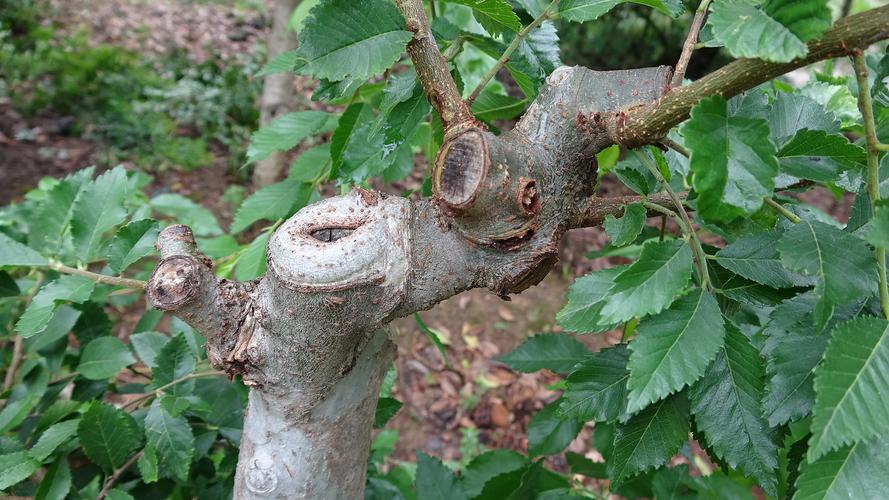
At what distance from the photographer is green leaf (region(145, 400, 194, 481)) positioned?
44.9 inches

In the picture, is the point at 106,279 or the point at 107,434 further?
the point at 107,434

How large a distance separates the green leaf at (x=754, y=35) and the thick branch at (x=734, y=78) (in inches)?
1.9

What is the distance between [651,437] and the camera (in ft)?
2.70

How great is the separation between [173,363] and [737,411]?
0.98 m

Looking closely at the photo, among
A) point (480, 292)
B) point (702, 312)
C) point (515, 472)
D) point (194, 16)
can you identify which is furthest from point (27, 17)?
point (702, 312)

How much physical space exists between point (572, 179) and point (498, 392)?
2698mm

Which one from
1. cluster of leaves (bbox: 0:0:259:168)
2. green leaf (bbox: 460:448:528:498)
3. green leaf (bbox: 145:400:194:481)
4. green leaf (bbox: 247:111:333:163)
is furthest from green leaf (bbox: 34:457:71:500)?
cluster of leaves (bbox: 0:0:259:168)

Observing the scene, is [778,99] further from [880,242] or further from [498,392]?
[498,392]

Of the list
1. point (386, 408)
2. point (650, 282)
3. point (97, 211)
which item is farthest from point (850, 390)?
point (97, 211)

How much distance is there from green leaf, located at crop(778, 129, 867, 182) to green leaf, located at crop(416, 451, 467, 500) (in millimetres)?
912

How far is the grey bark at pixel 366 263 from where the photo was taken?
0.78m

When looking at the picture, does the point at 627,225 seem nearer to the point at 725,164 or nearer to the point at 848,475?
the point at 725,164

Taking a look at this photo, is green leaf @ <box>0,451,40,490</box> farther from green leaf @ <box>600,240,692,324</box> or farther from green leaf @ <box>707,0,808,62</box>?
green leaf @ <box>707,0,808,62</box>

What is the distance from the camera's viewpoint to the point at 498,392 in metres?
3.41
